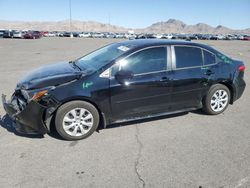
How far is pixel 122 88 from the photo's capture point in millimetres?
4465

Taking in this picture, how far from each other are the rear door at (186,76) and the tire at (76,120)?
1.67 m

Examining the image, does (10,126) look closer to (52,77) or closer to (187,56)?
(52,77)

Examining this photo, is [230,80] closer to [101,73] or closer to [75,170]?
[101,73]

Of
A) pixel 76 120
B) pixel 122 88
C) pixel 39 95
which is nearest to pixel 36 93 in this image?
pixel 39 95

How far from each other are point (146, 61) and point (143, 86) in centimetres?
48

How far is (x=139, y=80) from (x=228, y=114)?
2399 millimetres

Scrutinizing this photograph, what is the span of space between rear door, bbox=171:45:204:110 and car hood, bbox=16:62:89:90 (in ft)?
5.75

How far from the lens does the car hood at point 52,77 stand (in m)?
4.29

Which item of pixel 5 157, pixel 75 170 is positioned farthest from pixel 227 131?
pixel 5 157

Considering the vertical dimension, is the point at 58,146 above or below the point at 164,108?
below

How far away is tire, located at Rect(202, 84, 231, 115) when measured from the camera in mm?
5406

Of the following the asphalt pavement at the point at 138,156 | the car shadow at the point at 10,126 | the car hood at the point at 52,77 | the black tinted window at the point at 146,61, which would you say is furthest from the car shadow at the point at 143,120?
the car shadow at the point at 10,126

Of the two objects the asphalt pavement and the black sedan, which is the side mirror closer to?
the black sedan

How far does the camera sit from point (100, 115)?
453 cm
